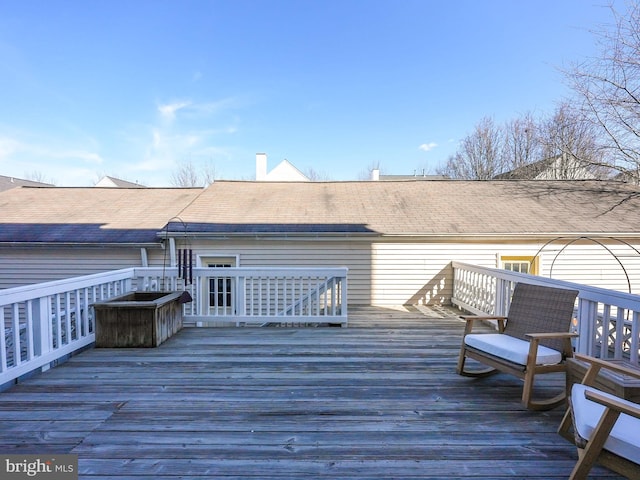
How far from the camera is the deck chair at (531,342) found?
248cm

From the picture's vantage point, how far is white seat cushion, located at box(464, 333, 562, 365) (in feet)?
8.34

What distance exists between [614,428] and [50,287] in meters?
4.69

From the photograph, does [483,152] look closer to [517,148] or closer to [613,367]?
[517,148]

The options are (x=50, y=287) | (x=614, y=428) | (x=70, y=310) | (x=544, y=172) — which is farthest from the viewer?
(x=544, y=172)

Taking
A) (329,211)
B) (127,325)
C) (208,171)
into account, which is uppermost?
(208,171)

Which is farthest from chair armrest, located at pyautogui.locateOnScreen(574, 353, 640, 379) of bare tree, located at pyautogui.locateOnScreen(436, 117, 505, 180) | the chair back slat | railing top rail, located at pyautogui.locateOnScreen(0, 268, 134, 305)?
bare tree, located at pyautogui.locateOnScreen(436, 117, 505, 180)

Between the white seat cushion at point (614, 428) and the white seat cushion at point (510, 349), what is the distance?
720 millimetres

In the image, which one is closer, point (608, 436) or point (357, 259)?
point (608, 436)

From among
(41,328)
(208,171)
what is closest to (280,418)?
(41,328)

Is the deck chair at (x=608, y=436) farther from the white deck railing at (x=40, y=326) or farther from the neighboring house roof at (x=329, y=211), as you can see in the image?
the neighboring house roof at (x=329, y=211)

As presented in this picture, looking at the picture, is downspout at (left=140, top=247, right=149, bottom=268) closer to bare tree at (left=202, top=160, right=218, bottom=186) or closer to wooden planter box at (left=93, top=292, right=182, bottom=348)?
wooden planter box at (left=93, top=292, right=182, bottom=348)

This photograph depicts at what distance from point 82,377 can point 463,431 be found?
3440 millimetres

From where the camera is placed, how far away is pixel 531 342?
2508 millimetres

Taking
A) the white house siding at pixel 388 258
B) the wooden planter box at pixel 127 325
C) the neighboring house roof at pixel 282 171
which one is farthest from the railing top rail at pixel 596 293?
the neighboring house roof at pixel 282 171
